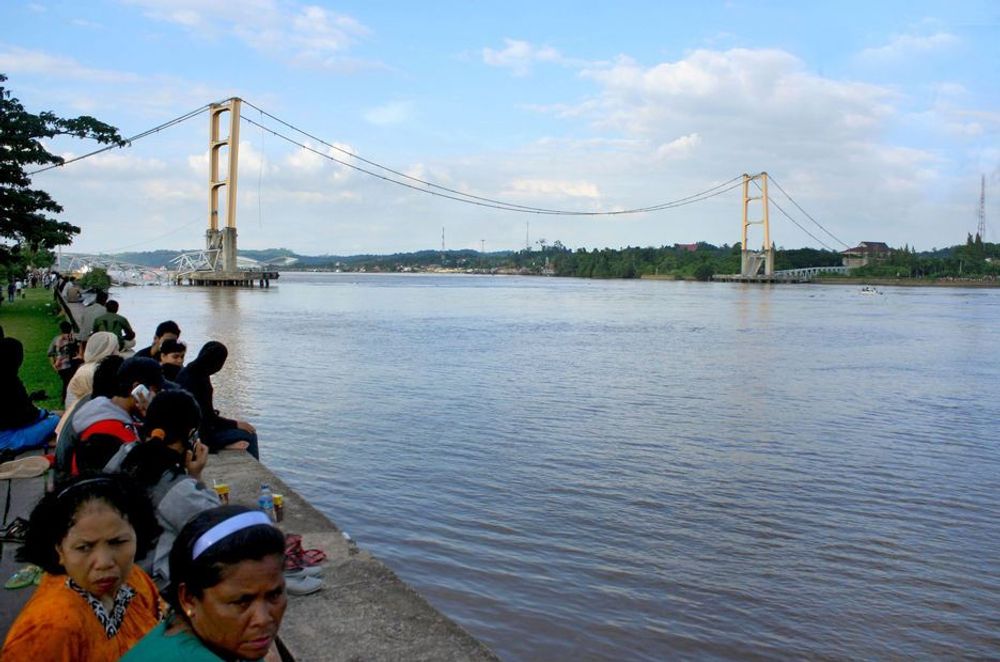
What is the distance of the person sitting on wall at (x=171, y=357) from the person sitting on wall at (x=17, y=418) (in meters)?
1.13

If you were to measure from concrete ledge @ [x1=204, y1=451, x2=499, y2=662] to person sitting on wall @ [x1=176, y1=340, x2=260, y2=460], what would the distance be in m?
1.57

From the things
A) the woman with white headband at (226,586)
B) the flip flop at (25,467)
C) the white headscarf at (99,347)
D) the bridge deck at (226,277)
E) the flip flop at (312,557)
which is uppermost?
the bridge deck at (226,277)

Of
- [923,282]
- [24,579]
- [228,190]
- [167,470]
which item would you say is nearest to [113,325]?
[24,579]

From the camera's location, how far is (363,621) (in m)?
4.07

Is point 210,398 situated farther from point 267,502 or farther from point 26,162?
point 26,162

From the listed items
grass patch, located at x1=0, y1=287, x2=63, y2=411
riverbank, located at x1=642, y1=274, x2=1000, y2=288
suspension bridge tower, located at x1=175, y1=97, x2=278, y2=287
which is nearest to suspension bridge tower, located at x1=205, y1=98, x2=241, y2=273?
suspension bridge tower, located at x1=175, y1=97, x2=278, y2=287

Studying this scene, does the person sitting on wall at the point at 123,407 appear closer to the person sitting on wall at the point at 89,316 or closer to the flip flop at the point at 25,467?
the flip flop at the point at 25,467

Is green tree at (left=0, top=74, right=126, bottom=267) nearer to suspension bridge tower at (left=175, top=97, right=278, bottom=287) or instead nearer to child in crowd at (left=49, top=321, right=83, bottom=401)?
child in crowd at (left=49, top=321, right=83, bottom=401)

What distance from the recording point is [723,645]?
5430mm

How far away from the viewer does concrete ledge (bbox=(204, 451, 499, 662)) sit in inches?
149

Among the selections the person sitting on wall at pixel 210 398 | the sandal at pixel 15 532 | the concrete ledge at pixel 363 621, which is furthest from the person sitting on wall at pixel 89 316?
the concrete ledge at pixel 363 621

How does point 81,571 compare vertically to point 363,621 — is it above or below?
above

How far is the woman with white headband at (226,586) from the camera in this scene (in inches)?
71.6

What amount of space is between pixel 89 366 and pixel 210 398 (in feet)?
3.00
